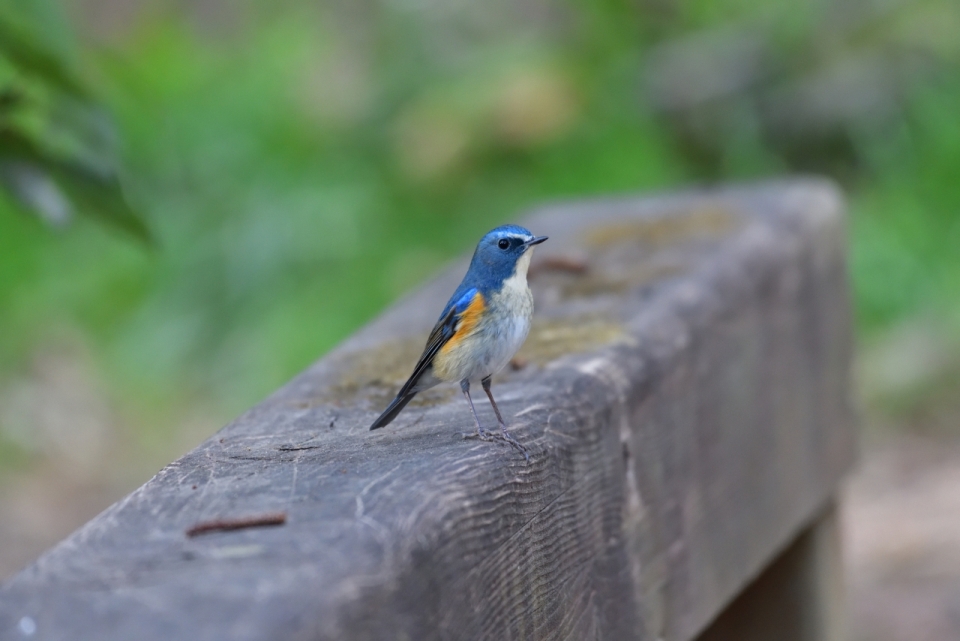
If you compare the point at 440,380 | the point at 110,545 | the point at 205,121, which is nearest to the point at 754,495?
the point at 440,380

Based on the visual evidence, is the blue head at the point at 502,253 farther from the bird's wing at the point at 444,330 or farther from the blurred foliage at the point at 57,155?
the blurred foliage at the point at 57,155

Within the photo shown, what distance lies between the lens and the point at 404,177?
6641 mm

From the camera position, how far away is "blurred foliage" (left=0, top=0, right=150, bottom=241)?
205cm

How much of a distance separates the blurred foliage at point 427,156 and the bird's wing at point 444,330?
3.51 metres

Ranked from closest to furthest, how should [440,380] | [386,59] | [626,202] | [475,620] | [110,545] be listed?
[110,545], [475,620], [440,380], [626,202], [386,59]

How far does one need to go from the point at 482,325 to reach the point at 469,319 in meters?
0.07

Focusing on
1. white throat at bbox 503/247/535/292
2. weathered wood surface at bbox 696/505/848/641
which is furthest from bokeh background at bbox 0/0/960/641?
white throat at bbox 503/247/535/292

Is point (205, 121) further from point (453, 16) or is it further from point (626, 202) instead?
point (626, 202)

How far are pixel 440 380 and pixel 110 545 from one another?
2.93 ft

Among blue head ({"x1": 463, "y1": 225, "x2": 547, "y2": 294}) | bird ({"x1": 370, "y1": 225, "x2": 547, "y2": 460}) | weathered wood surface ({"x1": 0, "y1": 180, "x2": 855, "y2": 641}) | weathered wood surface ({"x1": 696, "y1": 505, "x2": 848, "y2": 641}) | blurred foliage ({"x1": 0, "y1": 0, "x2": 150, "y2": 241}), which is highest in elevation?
blurred foliage ({"x1": 0, "y1": 0, "x2": 150, "y2": 241})

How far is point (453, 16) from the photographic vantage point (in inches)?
303

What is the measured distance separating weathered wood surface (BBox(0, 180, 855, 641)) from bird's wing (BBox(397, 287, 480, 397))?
9 cm

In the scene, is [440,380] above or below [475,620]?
above

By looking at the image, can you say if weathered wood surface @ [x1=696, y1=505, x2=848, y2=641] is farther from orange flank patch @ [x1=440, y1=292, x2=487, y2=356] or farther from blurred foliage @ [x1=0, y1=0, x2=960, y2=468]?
blurred foliage @ [x1=0, y1=0, x2=960, y2=468]
